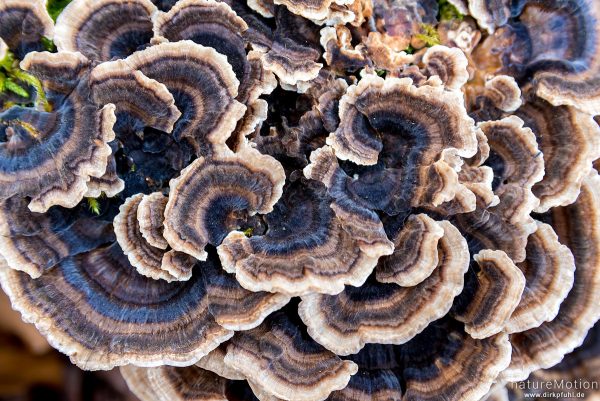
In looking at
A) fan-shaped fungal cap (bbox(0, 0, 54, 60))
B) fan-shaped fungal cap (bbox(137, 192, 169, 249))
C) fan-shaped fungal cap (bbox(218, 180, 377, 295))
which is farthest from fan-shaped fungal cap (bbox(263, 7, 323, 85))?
fan-shaped fungal cap (bbox(0, 0, 54, 60))

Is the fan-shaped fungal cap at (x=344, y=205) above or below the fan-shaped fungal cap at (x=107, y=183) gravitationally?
above

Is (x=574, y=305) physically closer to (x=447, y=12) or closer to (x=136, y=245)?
(x=447, y=12)

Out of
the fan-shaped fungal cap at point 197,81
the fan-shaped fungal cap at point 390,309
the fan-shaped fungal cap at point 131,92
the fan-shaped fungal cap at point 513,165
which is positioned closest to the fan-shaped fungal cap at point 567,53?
the fan-shaped fungal cap at point 513,165

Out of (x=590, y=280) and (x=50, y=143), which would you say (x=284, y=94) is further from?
(x=590, y=280)

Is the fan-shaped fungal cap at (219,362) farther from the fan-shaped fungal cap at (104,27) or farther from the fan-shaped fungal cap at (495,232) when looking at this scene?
the fan-shaped fungal cap at (104,27)

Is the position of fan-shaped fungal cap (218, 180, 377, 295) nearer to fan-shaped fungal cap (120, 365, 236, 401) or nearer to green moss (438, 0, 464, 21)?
fan-shaped fungal cap (120, 365, 236, 401)

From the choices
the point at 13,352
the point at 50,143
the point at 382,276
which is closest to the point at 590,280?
the point at 382,276

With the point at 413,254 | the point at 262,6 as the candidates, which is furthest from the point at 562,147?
the point at 262,6
